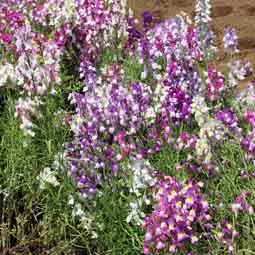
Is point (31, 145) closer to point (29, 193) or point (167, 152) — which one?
point (29, 193)

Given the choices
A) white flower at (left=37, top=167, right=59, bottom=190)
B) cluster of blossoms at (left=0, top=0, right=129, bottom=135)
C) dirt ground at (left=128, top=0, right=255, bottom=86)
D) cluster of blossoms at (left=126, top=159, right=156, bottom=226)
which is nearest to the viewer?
cluster of blossoms at (left=126, top=159, right=156, bottom=226)

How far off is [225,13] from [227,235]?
12.3 ft

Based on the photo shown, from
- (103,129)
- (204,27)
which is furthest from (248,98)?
(103,129)

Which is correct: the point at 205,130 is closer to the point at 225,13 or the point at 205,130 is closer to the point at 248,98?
the point at 248,98

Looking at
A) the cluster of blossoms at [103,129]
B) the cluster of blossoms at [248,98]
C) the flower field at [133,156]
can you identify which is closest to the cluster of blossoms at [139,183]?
the flower field at [133,156]

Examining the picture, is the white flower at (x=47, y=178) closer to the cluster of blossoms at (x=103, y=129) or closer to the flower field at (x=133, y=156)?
the flower field at (x=133, y=156)

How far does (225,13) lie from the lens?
6.59 metres

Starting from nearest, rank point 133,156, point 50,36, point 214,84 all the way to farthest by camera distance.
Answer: point 133,156 < point 214,84 < point 50,36

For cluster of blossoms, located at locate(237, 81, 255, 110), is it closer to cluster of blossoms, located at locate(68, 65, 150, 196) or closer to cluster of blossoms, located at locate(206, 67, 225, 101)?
cluster of blossoms, located at locate(206, 67, 225, 101)

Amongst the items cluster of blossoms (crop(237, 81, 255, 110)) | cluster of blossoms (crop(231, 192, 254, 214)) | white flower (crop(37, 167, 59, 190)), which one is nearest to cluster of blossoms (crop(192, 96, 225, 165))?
cluster of blossoms (crop(231, 192, 254, 214))

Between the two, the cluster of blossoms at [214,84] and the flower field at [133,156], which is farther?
the cluster of blossoms at [214,84]

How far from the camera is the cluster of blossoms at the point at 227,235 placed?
3137mm

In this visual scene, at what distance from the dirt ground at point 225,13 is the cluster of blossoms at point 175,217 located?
243cm

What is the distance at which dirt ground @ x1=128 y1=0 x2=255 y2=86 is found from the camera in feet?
19.1
